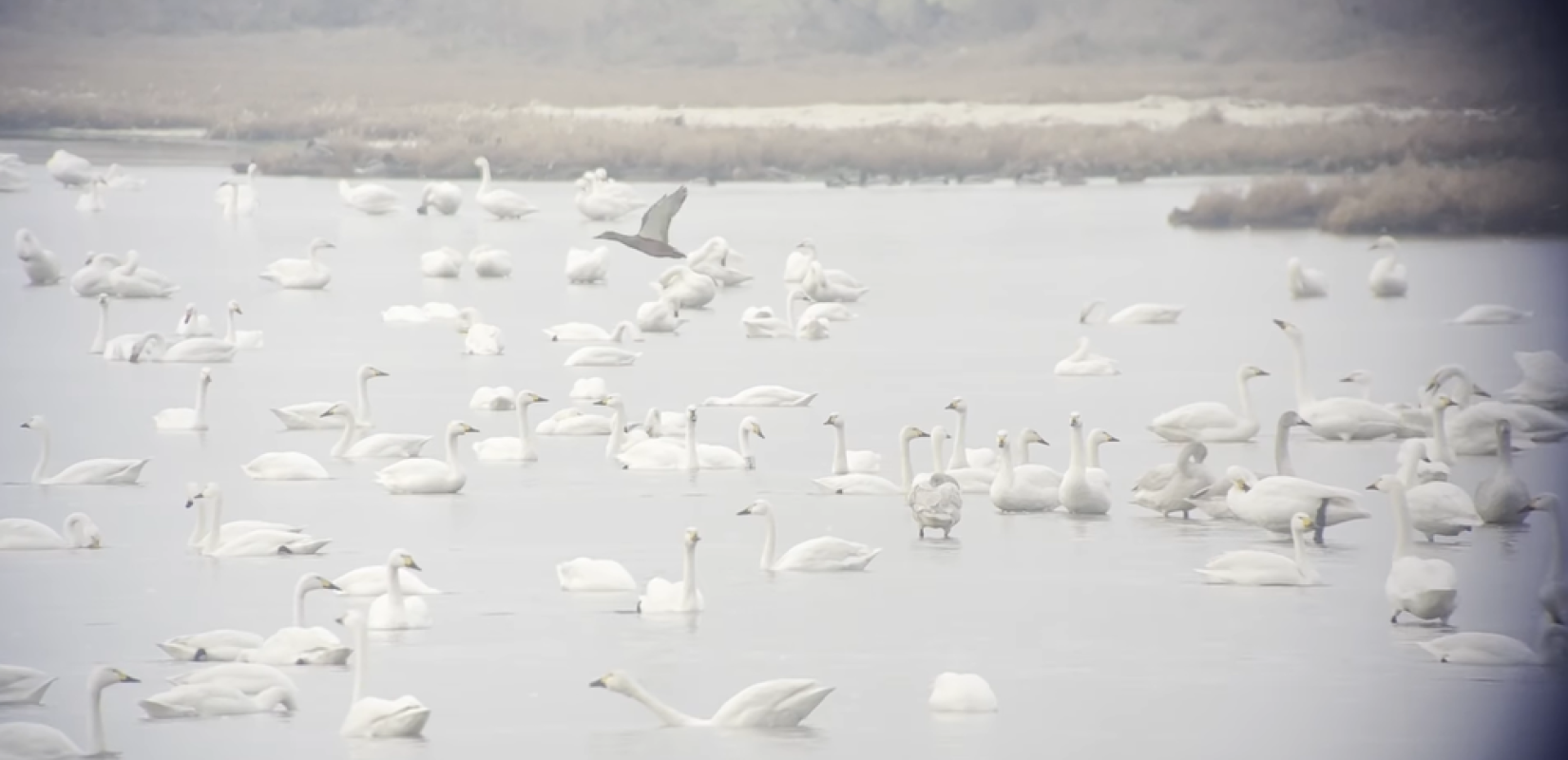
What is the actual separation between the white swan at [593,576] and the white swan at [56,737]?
2546 mm

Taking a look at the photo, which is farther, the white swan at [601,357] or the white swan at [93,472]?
the white swan at [601,357]

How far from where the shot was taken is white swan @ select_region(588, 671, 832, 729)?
8250 millimetres

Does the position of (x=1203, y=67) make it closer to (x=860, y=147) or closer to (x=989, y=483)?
(x=860, y=147)

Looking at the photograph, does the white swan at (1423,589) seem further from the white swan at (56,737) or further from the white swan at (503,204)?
the white swan at (503,204)

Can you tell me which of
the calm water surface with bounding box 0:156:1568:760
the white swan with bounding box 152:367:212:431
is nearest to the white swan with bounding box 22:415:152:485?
the calm water surface with bounding box 0:156:1568:760

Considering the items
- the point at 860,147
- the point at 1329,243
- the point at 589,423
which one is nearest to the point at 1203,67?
the point at 860,147

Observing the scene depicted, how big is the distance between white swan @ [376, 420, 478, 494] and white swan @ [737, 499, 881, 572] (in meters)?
2.35

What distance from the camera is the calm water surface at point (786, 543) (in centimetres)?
843

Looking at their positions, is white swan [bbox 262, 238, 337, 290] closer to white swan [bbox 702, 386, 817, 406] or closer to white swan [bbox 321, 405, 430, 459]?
white swan [bbox 702, 386, 817, 406]

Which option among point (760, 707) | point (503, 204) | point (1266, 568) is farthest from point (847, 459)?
point (503, 204)

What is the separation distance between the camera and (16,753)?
7844mm

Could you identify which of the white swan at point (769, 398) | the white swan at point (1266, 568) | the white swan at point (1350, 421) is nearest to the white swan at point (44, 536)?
the white swan at point (1266, 568)

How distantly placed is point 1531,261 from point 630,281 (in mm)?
9202

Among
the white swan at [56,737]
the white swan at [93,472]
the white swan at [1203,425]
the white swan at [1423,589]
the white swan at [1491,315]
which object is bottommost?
the white swan at [56,737]
